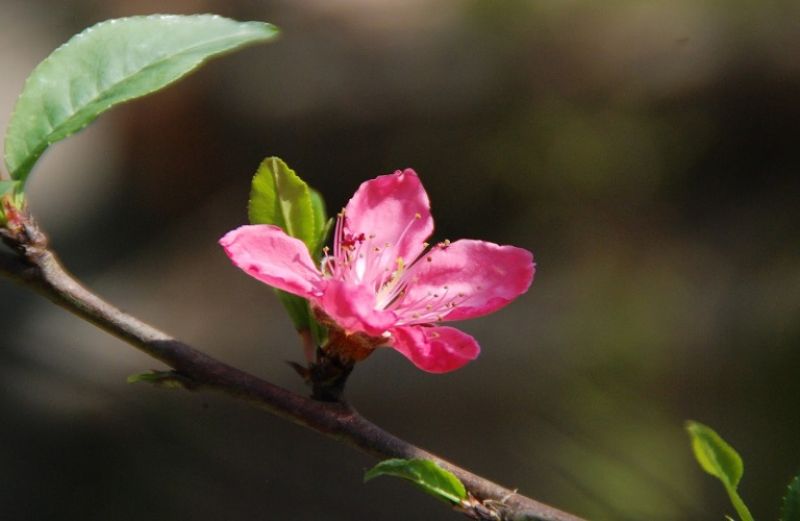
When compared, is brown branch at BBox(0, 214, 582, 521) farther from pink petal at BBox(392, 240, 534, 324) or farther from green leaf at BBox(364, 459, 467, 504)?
pink petal at BBox(392, 240, 534, 324)

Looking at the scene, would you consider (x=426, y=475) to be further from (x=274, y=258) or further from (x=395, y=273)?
(x=395, y=273)

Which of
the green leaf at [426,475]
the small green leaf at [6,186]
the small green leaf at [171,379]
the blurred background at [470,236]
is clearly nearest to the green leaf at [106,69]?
the small green leaf at [6,186]

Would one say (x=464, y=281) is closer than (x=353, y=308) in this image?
No

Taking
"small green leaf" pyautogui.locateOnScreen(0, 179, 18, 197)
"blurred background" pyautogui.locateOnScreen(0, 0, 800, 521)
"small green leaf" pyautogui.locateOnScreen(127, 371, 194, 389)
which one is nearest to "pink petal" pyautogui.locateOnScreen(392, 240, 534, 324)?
"small green leaf" pyautogui.locateOnScreen(127, 371, 194, 389)

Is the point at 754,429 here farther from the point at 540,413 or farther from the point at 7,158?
the point at 7,158

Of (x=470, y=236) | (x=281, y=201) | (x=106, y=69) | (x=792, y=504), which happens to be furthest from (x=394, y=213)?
(x=470, y=236)

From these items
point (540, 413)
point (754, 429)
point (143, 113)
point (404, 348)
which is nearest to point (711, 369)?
point (754, 429)
